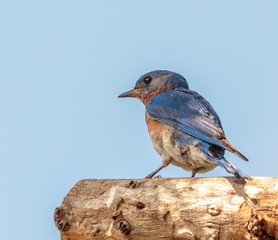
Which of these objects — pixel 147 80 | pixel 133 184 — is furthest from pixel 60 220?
pixel 147 80

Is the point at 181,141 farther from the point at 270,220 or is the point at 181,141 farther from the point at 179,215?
the point at 270,220

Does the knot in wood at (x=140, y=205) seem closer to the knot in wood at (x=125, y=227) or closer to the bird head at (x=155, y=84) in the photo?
the knot in wood at (x=125, y=227)

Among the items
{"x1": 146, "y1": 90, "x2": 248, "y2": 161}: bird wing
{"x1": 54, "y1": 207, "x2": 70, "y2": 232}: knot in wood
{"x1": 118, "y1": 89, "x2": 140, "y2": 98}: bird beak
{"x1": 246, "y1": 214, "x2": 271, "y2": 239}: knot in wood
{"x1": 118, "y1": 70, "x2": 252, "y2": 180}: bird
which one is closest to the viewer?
{"x1": 246, "y1": 214, "x2": 271, "y2": 239}: knot in wood

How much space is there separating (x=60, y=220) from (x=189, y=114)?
7.79 feet

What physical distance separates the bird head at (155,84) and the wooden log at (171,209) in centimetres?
294

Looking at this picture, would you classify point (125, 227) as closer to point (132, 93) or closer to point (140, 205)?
point (140, 205)

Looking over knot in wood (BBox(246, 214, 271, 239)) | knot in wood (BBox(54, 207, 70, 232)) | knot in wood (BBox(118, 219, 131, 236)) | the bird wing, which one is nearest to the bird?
the bird wing

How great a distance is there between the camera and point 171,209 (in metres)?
4.30

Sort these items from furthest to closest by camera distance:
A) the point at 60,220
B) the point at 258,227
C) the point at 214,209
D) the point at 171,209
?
the point at 60,220 → the point at 171,209 → the point at 214,209 → the point at 258,227

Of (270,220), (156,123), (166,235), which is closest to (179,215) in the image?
(166,235)

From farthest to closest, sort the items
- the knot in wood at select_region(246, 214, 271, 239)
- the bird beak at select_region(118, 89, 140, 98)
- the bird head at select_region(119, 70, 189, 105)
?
1. the bird beak at select_region(118, 89, 140, 98)
2. the bird head at select_region(119, 70, 189, 105)
3. the knot in wood at select_region(246, 214, 271, 239)

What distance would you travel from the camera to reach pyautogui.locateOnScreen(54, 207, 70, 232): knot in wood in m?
4.50

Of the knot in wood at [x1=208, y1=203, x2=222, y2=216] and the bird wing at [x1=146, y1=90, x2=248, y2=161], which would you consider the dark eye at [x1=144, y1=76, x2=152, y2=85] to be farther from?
the knot in wood at [x1=208, y1=203, x2=222, y2=216]

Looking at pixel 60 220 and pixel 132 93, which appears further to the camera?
pixel 132 93
